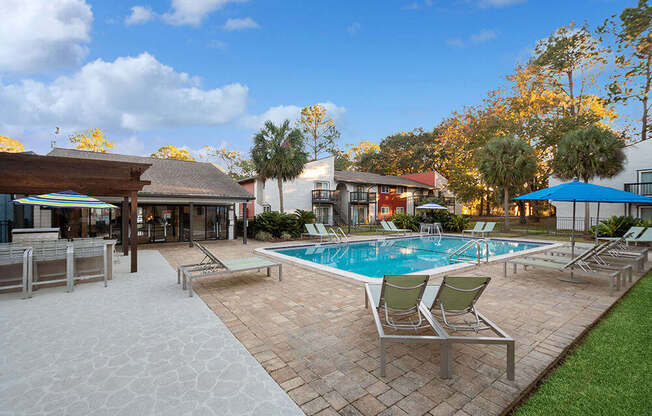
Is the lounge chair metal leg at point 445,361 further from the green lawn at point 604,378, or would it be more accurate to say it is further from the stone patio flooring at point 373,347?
the green lawn at point 604,378

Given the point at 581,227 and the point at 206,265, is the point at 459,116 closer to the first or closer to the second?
the point at 581,227

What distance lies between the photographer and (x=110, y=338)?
3670 mm

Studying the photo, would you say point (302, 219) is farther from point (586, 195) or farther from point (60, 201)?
point (586, 195)

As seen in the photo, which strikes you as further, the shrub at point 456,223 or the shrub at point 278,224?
the shrub at point 456,223

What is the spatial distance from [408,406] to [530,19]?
1883 centimetres

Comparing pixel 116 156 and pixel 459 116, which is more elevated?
pixel 459 116

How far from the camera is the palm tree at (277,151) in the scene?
61.0ft

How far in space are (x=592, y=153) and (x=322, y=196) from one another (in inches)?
747

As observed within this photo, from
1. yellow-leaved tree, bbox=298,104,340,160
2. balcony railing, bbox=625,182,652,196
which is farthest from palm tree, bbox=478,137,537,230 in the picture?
yellow-leaved tree, bbox=298,104,340,160

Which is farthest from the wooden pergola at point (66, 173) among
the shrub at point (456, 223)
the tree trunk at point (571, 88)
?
the tree trunk at point (571, 88)

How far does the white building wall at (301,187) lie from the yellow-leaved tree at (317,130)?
32.5ft

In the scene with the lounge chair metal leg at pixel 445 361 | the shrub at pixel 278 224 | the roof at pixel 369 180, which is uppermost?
the roof at pixel 369 180

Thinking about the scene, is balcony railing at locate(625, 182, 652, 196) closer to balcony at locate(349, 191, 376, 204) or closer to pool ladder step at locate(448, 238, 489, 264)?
pool ladder step at locate(448, 238, 489, 264)

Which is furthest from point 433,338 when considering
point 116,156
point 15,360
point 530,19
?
point 116,156
